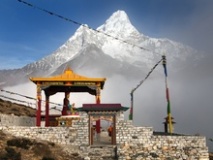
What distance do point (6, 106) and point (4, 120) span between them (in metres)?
16.6

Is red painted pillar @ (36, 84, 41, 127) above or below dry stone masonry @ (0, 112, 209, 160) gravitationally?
above

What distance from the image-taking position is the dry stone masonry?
25.2 metres

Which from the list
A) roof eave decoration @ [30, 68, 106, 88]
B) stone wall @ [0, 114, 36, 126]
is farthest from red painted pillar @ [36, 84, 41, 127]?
stone wall @ [0, 114, 36, 126]

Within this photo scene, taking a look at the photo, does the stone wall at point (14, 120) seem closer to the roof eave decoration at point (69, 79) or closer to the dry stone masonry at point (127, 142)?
the roof eave decoration at point (69, 79)

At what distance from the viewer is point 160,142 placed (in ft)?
84.5

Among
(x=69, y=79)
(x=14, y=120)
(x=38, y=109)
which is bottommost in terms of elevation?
(x=14, y=120)

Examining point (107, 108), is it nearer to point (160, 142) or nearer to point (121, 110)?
point (121, 110)

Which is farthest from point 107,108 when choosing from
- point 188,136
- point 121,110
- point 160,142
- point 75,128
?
point 188,136

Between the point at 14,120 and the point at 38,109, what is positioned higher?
the point at 38,109

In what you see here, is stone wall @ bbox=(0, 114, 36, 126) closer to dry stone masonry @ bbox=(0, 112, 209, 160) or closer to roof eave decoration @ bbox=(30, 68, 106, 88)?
roof eave decoration @ bbox=(30, 68, 106, 88)

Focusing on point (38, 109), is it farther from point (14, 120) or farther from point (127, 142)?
point (127, 142)

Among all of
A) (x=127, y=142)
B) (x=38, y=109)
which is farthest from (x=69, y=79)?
(x=127, y=142)

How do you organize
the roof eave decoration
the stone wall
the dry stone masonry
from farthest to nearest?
the stone wall < the roof eave decoration < the dry stone masonry

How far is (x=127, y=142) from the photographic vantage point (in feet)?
85.0
